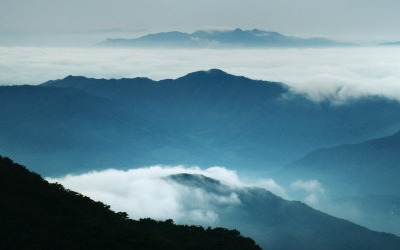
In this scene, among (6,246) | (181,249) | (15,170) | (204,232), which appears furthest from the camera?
(204,232)

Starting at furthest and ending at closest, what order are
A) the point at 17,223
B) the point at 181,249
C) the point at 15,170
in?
the point at 15,170, the point at 181,249, the point at 17,223

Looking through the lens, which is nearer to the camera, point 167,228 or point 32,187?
point 32,187

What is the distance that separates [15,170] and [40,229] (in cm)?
1484

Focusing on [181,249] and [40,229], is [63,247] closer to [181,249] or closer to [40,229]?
[40,229]

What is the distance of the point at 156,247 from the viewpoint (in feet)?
191

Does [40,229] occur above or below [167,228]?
below

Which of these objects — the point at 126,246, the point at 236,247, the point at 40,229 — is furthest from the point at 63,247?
the point at 236,247

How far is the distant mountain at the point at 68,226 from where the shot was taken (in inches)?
2030

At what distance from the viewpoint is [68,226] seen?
5638 centimetres

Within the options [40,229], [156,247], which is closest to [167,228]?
[156,247]

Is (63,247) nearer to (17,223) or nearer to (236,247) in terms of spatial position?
(17,223)

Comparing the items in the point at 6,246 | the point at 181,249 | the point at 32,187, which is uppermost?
the point at 32,187

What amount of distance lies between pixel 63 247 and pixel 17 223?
427 centimetres

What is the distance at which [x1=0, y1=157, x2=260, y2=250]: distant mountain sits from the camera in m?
51.6
